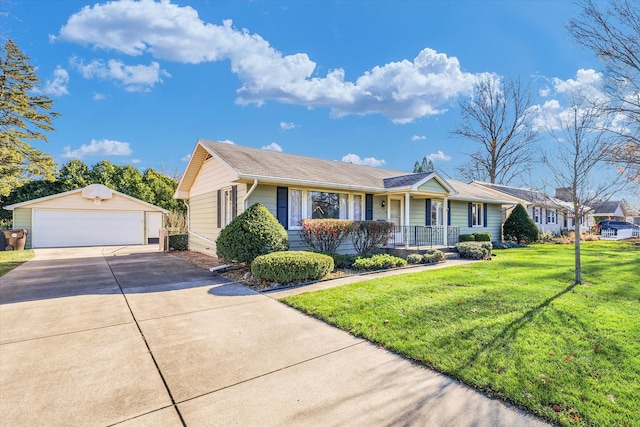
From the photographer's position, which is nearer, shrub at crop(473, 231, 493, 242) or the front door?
the front door

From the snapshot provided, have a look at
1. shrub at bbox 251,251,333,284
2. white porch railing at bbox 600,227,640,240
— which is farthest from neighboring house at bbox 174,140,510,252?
white porch railing at bbox 600,227,640,240

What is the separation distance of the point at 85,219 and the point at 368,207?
1808 centimetres

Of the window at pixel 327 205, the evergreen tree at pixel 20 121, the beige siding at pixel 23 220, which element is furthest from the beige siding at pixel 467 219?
the evergreen tree at pixel 20 121

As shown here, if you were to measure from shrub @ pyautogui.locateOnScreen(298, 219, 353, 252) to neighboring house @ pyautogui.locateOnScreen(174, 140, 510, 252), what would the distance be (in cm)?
59

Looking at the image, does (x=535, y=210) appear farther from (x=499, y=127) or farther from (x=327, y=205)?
(x=327, y=205)

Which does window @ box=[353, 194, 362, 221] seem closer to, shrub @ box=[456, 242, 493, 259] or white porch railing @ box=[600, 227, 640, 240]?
shrub @ box=[456, 242, 493, 259]

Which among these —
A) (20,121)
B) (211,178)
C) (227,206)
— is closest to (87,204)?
(20,121)

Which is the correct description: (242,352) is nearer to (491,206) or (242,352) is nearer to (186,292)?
(186,292)

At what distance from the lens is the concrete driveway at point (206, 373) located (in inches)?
105

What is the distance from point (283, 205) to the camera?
417 inches

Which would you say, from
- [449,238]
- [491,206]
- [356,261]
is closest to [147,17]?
[356,261]

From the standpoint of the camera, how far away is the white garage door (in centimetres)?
1842

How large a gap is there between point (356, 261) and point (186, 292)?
16.2ft

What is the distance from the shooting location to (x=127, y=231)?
20656mm
